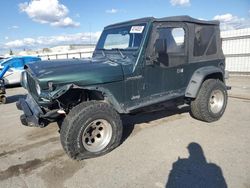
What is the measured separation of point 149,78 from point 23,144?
2732 millimetres

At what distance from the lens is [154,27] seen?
4.46 m

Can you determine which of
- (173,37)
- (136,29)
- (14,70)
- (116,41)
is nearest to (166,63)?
(173,37)

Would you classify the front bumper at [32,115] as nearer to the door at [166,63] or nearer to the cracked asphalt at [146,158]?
the cracked asphalt at [146,158]

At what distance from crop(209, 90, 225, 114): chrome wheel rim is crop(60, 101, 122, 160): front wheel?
2678 mm

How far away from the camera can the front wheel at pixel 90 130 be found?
141 inches

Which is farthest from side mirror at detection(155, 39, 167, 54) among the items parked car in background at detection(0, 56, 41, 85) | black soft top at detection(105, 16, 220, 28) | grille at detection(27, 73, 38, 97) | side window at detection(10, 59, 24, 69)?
side window at detection(10, 59, 24, 69)

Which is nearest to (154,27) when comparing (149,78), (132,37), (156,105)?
(132,37)

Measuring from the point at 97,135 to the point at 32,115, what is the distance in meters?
1.12

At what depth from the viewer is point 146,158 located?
3.82 m

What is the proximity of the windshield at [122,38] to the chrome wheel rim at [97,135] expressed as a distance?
4.94ft

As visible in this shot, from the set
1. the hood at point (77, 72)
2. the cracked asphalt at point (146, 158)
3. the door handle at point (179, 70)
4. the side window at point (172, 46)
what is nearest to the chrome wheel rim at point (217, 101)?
the cracked asphalt at point (146, 158)

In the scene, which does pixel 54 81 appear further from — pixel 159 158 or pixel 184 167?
pixel 184 167

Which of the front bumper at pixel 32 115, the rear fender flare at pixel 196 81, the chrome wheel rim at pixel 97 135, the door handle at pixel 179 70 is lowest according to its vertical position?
the chrome wheel rim at pixel 97 135

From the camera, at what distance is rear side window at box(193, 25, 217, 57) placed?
5180 mm
